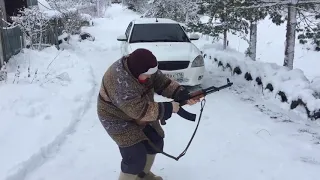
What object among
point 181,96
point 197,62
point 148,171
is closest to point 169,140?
point 148,171

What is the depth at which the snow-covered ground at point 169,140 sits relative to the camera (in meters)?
4.06

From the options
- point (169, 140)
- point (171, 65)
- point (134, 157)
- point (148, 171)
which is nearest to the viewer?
point (134, 157)

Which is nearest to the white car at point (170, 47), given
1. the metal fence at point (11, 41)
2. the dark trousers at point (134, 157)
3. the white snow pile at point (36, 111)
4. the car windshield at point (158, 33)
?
the car windshield at point (158, 33)

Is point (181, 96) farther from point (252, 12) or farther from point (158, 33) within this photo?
point (252, 12)

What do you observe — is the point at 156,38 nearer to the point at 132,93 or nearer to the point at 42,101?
the point at 42,101

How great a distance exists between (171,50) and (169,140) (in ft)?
10.5

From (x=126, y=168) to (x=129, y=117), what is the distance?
438 millimetres

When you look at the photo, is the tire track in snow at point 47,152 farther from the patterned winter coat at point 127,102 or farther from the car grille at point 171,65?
the car grille at point 171,65

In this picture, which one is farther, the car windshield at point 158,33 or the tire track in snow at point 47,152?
the car windshield at point 158,33

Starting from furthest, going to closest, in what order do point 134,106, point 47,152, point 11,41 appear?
point 11,41 < point 47,152 < point 134,106

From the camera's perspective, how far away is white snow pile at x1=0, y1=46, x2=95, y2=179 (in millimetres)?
4211

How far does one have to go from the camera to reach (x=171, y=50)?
7.86 meters

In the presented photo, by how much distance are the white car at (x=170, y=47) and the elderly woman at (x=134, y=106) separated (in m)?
4.26

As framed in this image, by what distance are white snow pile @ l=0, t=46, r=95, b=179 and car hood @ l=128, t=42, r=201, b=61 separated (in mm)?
1603
